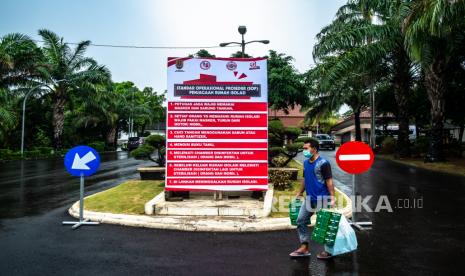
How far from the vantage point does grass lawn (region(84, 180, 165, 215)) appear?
338 inches

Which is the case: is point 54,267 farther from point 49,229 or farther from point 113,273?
point 49,229

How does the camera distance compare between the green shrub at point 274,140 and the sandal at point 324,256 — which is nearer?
the sandal at point 324,256

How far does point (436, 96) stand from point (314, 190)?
58.8 feet

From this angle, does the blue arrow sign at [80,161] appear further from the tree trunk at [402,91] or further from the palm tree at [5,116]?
the tree trunk at [402,91]

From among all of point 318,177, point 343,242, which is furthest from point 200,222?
point 343,242

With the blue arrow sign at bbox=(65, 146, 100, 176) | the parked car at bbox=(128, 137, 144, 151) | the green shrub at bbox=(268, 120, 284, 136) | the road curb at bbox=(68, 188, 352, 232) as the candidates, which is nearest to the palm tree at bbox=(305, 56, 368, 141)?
the green shrub at bbox=(268, 120, 284, 136)

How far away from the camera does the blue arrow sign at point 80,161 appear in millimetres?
7578

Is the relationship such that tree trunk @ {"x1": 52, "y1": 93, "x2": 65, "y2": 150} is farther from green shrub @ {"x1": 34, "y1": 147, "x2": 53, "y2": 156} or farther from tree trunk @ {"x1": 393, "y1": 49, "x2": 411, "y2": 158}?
tree trunk @ {"x1": 393, "y1": 49, "x2": 411, "y2": 158}

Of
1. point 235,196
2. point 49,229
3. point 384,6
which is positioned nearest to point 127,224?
point 49,229

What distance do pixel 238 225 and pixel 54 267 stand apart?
318 centimetres

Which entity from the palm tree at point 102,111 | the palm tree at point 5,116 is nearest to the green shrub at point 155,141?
the palm tree at point 5,116

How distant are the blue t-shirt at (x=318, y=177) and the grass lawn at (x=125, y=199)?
410 cm

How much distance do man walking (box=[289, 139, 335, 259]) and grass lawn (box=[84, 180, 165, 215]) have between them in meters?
3.92

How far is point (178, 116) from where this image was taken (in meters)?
8.99
